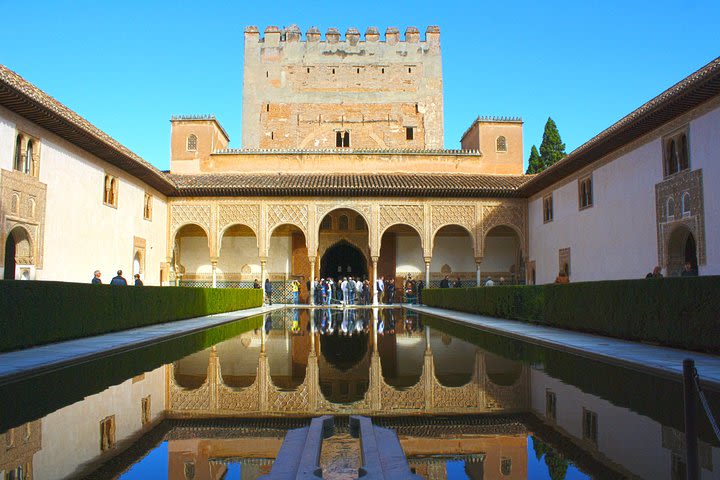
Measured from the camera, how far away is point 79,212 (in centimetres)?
1605

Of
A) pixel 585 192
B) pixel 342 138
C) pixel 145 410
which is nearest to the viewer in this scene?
pixel 145 410

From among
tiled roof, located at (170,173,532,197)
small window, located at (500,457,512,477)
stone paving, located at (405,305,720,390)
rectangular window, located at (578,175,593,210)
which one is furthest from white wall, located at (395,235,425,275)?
small window, located at (500,457,512,477)

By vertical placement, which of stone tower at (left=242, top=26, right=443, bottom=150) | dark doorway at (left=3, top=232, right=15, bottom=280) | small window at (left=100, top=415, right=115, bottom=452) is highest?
stone tower at (left=242, top=26, right=443, bottom=150)

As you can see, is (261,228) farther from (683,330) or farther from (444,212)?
(683,330)

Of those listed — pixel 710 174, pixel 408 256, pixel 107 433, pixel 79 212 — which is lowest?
pixel 107 433

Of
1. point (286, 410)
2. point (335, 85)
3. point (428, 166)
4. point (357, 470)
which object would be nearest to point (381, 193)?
point (428, 166)

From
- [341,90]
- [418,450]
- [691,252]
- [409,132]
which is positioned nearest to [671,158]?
[691,252]

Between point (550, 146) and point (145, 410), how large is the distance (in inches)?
1420

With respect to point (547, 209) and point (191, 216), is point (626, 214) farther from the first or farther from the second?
point (191, 216)

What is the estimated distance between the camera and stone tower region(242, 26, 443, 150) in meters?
32.1

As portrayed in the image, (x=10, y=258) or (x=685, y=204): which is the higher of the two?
(x=685, y=204)

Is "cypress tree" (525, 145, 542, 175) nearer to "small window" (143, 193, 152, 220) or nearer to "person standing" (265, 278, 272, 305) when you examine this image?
"person standing" (265, 278, 272, 305)

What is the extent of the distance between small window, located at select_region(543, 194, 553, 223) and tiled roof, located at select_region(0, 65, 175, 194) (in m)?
12.9

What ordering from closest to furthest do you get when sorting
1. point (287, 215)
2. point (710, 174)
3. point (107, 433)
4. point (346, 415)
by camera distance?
point (107, 433)
point (346, 415)
point (710, 174)
point (287, 215)
